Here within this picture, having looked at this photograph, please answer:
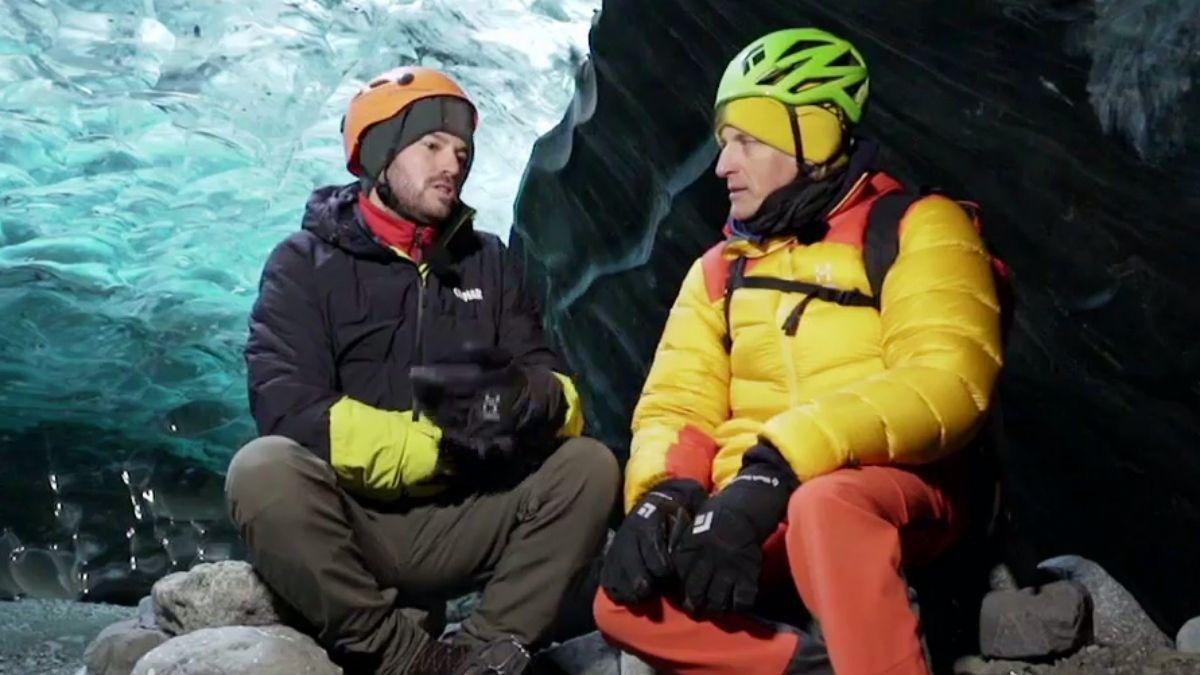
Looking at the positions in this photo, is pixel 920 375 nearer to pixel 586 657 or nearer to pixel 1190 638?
pixel 586 657

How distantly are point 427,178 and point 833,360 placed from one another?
4.27 feet

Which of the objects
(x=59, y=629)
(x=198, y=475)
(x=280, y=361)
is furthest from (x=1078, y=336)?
(x=198, y=475)

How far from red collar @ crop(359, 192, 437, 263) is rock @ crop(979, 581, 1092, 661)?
5.94ft

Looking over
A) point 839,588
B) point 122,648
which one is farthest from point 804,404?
point 122,648

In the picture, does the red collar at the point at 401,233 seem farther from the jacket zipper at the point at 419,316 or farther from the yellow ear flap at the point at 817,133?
the yellow ear flap at the point at 817,133

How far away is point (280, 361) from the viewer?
364 cm

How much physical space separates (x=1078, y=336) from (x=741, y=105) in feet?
6.70

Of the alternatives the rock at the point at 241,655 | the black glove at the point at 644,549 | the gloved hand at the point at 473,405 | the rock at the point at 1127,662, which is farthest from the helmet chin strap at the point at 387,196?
the rock at the point at 1127,662

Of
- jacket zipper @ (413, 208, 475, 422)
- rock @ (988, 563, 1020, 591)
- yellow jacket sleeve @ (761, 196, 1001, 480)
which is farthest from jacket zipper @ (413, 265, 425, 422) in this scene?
Result: rock @ (988, 563, 1020, 591)

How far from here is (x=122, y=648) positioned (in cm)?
432

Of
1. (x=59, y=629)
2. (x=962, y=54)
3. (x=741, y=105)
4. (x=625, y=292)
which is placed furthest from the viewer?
(x=625, y=292)

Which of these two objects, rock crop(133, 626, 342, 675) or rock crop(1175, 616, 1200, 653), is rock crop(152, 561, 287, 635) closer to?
rock crop(133, 626, 342, 675)

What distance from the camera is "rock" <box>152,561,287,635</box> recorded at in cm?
391

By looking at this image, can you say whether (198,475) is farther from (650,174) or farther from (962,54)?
(962,54)
